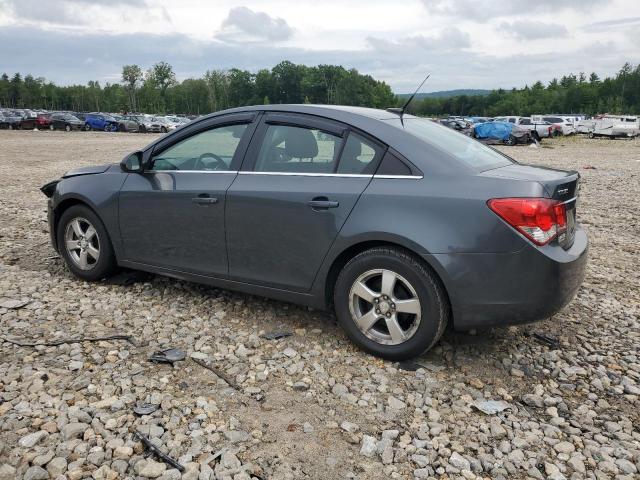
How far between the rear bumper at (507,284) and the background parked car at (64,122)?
5079 centimetres

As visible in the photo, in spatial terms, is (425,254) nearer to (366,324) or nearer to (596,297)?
(366,324)

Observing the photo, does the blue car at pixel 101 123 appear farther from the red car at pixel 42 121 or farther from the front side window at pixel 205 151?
the front side window at pixel 205 151

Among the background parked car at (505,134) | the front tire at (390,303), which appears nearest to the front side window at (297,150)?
the front tire at (390,303)

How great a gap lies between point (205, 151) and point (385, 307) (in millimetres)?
1989

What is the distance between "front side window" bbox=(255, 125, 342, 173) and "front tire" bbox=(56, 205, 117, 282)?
1.80 metres

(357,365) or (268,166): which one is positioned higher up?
(268,166)

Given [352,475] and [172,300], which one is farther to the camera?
[172,300]

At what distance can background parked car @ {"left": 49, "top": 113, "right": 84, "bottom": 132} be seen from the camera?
48.2 metres

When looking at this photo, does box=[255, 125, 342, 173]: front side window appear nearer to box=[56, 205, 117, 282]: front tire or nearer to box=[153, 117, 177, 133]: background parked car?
box=[56, 205, 117, 282]: front tire

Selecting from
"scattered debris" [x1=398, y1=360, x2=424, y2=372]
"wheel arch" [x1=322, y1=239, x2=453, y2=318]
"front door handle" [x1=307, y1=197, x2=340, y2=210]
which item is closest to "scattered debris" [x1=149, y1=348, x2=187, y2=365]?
"wheel arch" [x1=322, y1=239, x2=453, y2=318]

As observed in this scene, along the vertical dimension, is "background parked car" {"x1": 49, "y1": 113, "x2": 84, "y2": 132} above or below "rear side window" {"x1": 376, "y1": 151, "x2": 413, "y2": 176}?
above

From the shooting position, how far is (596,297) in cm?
518

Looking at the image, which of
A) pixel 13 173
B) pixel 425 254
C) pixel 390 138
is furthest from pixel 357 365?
pixel 13 173

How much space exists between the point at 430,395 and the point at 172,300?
2.46 m
